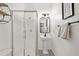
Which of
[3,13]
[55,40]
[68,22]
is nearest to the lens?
[3,13]

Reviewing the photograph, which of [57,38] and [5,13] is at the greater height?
[5,13]

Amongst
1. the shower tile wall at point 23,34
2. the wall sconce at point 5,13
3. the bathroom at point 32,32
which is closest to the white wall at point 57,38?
the bathroom at point 32,32

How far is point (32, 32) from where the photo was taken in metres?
1.24

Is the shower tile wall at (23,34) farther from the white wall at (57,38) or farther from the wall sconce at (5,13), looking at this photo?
the white wall at (57,38)

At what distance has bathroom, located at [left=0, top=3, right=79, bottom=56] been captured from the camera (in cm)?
113

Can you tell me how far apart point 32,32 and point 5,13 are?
414 mm

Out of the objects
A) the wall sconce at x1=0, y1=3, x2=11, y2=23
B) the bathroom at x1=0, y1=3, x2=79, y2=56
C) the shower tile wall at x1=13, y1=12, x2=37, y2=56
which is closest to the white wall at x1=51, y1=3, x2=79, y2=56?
the bathroom at x1=0, y1=3, x2=79, y2=56

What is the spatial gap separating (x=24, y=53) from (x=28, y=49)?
8cm

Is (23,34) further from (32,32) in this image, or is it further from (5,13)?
(5,13)

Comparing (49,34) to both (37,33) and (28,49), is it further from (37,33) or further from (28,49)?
(28,49)

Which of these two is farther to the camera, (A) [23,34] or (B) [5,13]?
(A) [23,34]

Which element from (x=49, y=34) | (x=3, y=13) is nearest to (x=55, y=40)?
(x=49, y=34)

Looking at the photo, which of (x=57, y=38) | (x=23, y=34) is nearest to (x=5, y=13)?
(x=23, y=34)

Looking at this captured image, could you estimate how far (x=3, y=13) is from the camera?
3.25 feet
